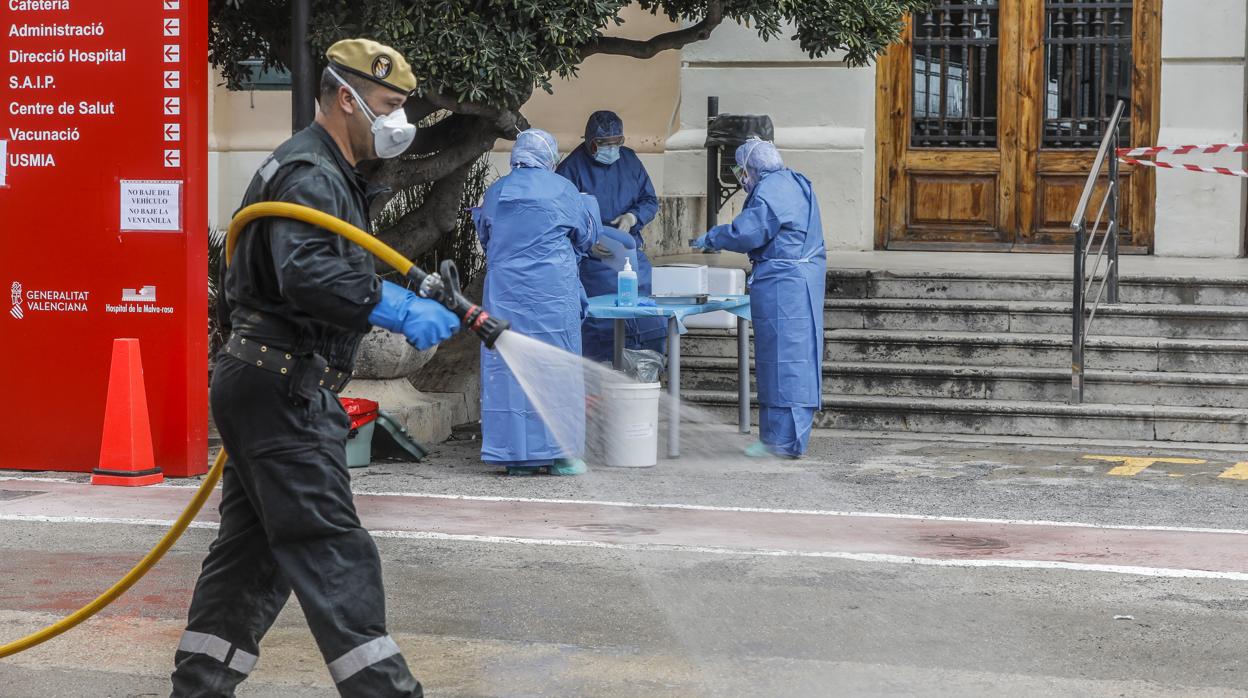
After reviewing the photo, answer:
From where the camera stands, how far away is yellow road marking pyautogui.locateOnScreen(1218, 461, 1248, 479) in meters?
9.41

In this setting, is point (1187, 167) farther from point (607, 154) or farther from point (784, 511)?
point (784, 511)

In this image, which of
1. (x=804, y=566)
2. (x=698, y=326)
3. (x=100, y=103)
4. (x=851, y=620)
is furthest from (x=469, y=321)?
(x=698, y=326)

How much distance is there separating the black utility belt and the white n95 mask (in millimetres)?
578

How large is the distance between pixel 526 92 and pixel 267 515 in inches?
240

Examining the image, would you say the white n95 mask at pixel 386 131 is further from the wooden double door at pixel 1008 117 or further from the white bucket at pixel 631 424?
the wooden double door at pixel 1008 117

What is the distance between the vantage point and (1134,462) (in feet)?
32.7

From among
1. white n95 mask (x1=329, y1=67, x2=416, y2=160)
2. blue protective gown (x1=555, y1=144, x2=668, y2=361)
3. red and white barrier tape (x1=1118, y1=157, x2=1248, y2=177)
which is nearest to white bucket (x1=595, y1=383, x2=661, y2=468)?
blue protective gown (x1=555, y1=144, x2=668, y2=361)

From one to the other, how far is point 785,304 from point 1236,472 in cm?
273

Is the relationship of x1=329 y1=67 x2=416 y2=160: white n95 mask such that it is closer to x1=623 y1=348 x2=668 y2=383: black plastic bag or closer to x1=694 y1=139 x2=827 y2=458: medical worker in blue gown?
x1=694 y1=139 x2=827 y2=458: medical worker in blue gown

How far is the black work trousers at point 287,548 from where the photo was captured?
4211 millimetres

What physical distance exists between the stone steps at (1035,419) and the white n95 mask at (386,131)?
723 centimetres

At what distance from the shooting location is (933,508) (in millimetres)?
8594

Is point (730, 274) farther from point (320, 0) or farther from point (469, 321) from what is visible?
point (469, 321)

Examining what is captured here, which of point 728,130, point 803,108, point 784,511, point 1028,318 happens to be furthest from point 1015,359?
point 803,108
